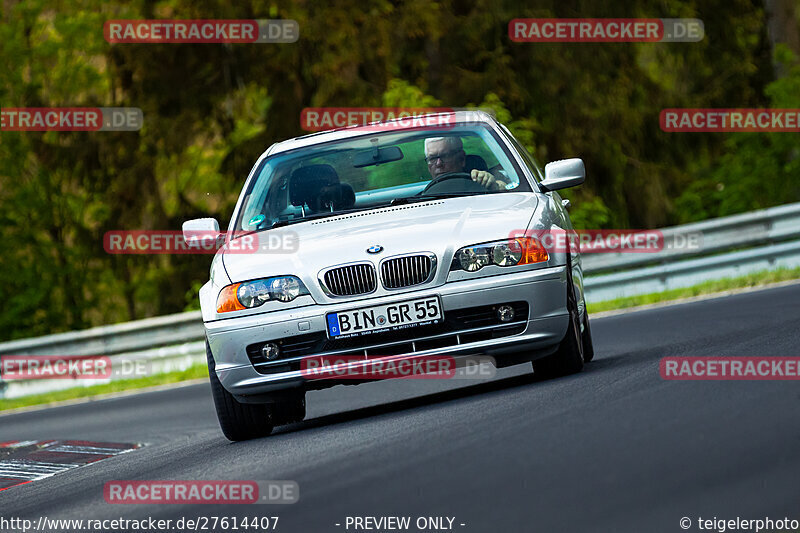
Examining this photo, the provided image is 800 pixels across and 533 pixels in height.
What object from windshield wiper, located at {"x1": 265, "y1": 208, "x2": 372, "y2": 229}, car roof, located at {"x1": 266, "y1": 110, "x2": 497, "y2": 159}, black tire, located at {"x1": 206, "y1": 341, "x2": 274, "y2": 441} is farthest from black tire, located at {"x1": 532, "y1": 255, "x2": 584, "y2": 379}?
black tire, located at {"x1": 206, "y1": 341, "x2": 274, "y2": 441}

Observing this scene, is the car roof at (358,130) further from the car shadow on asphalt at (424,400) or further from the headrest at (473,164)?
the car shadow on asphalt at (424,400)

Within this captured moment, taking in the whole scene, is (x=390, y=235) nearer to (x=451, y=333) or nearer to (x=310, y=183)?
(x=451, y=333)

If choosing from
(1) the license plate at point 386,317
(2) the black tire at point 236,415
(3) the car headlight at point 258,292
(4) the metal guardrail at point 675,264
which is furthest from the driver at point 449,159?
(4) the metal guardrail at point 675,264

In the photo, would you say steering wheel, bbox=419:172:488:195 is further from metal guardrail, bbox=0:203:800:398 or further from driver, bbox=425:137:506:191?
metal guardrail, bbox=0:203:800:398

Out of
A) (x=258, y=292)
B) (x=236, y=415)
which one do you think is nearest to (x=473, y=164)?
(x=258, y=292)

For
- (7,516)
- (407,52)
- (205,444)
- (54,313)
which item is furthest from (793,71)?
(7,516)

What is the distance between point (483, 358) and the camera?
7402mm

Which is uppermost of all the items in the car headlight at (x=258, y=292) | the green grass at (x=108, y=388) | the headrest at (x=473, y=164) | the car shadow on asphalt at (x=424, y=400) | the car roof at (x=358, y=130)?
the car roof at (x=358, y=130)

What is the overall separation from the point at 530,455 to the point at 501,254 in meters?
1.99

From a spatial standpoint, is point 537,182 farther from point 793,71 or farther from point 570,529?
point 793,71

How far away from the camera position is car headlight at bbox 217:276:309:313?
729 centimetres

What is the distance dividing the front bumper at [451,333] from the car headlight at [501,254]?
2.8 inches

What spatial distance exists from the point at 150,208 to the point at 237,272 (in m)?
22.8

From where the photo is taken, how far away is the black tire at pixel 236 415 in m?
7.75
